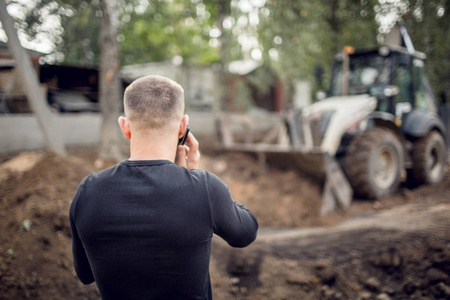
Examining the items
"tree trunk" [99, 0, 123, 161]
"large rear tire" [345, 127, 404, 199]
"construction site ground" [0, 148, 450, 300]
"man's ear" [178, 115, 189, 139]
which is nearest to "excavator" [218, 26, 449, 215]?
"large rear tire" [345, 127, 404, 199]

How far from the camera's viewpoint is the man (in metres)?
1.22

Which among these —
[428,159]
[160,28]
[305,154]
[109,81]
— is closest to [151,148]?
[109,81]

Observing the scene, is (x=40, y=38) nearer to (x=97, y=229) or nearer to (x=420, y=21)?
(x=97, y=229)

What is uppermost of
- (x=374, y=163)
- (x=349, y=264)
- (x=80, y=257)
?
(x=80, y=257)

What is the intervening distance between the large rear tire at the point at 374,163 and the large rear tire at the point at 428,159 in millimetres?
656

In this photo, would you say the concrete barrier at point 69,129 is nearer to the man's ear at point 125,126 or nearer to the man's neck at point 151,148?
the man's ear at point 125,126

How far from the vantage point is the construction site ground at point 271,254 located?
2.88m

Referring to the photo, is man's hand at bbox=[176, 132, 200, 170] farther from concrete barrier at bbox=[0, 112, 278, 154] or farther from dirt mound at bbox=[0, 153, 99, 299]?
concrete barrier at bbox=[0, 112, 278, 154]

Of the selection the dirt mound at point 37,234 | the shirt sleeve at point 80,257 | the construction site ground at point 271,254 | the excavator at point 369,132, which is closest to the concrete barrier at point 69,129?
the excavator at point 369,132

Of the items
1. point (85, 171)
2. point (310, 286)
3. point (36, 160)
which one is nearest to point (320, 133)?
point (310, 286)

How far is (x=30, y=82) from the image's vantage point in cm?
460

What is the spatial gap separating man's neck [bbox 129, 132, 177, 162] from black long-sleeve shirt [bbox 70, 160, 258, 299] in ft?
0.16

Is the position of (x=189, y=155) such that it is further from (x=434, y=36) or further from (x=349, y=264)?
(x=434, y=36)

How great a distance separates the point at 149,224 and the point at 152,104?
47cm
